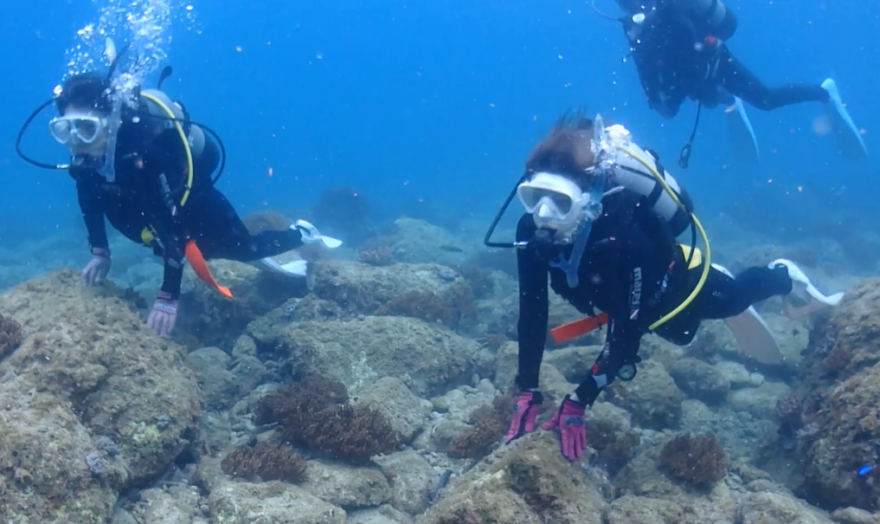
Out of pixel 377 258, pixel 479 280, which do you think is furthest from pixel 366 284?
pixel 377 258

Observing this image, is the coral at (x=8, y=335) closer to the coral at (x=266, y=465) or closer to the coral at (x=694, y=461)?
the coral at (x=266, y=465)

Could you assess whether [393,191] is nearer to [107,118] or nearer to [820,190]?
[820,190]

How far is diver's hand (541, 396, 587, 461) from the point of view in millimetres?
4445

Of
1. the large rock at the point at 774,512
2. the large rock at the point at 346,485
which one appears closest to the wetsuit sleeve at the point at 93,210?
the large rock at the point at 346,485

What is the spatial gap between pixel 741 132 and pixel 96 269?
1597cm

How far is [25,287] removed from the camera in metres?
6.88

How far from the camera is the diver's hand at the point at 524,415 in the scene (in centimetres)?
485

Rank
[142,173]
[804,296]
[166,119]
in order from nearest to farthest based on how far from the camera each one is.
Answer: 1. [142,173]
2. [166,119]
3. [804,296]

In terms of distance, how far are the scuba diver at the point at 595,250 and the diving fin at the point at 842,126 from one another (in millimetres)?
11499

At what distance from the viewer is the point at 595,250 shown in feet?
15.0

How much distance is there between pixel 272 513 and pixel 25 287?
5075 millimetres

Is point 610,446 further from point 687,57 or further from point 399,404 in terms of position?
point 687,57

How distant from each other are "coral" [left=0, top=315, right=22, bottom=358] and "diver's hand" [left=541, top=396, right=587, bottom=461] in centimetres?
531

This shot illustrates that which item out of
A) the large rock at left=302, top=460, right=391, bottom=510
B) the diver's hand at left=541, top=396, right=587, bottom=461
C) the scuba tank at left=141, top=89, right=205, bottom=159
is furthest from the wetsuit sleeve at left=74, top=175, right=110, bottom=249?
the diver's hand at left=541, top=396, right=587, bottom=461
